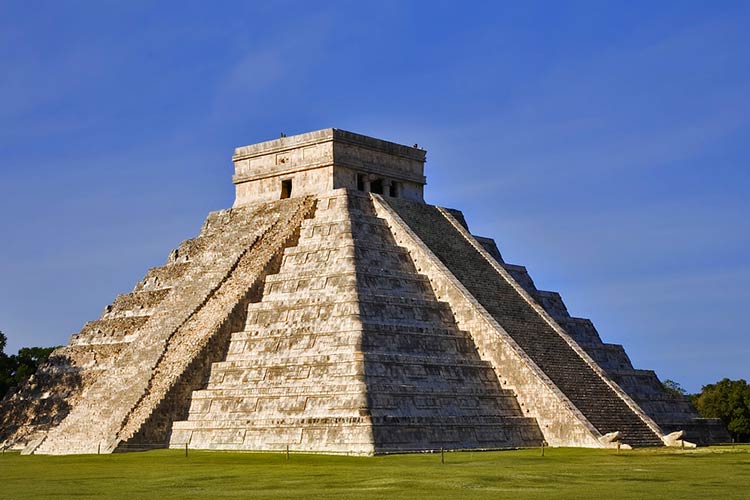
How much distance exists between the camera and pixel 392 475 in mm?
23750

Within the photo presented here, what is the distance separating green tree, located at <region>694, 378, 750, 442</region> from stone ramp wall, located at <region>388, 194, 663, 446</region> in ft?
64.0

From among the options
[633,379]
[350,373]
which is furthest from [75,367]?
[633,379]

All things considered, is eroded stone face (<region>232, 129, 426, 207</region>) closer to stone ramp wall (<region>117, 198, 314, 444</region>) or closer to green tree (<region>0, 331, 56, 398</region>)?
stone ramp wall (<region>117, 198, 314, 444</region>)

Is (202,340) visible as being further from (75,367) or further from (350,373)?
(75,367)

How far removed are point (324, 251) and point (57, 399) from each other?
401 inches

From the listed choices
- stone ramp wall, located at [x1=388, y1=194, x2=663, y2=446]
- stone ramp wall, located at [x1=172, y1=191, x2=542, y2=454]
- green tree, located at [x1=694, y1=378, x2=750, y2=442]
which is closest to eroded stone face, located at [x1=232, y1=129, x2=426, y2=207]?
stone ramp wall, located at [x1=388, y1=194, x2=663, y2=446]

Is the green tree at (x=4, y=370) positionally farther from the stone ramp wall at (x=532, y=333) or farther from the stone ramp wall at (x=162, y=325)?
the stone ramp wall at (x=532, y=333)

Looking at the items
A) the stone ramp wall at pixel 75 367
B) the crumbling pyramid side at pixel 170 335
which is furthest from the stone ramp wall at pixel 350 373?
the stone ramp wall at pixel 75 367

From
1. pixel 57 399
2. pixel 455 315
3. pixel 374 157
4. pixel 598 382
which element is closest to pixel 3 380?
pixel 57 399

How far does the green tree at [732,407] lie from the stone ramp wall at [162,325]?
25000 millimetres

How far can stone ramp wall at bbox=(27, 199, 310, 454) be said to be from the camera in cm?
3441

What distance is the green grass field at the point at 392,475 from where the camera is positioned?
2070 cm

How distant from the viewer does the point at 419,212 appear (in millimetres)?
42188

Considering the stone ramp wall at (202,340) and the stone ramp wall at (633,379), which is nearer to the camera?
the stone ramp wall at (202,340)
